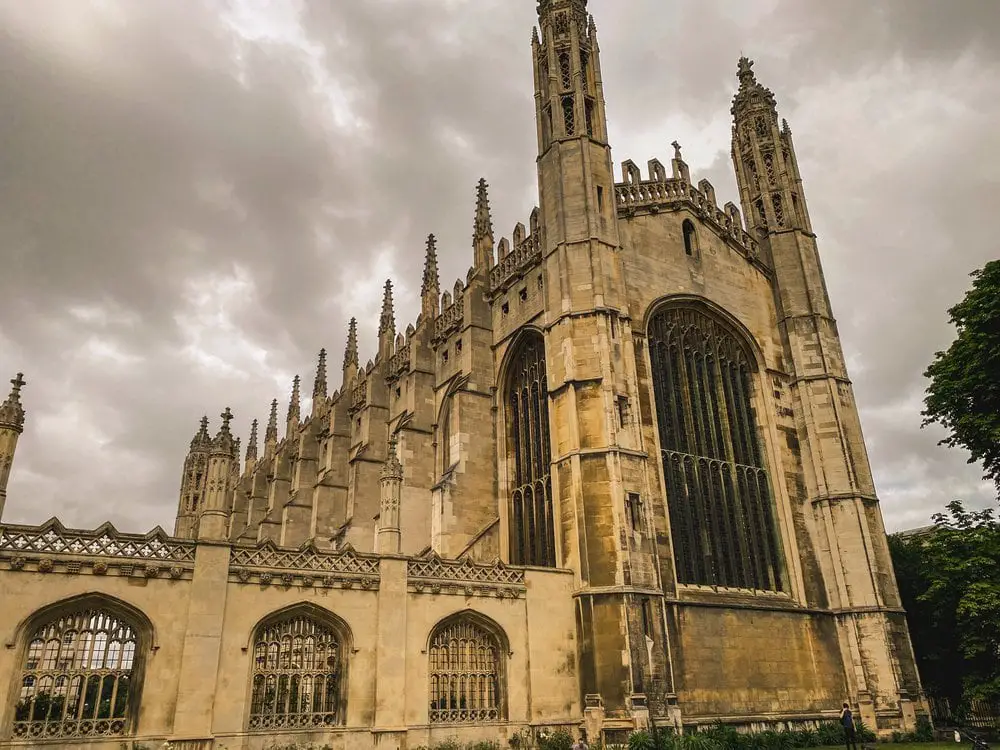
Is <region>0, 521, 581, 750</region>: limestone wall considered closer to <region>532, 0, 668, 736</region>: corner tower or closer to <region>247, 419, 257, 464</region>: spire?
<region>532, 0, 668, 736</region>: corner tower

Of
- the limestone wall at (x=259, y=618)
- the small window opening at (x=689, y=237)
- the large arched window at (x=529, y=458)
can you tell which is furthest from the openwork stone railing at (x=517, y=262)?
the limestone wall at (x=259, y=618)

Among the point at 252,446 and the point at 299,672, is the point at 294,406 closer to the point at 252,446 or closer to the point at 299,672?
the point at 252,446

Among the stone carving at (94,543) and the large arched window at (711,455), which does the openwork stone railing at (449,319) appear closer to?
the large arched window at (711,455)

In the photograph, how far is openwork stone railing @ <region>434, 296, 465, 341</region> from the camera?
105 feet

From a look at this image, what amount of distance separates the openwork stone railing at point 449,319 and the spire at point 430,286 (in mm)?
784

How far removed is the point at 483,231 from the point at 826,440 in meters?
16.1

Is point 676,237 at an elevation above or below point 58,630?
above

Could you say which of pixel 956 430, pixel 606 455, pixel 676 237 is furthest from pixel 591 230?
pixel 956 430

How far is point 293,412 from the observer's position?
5297 centimetres

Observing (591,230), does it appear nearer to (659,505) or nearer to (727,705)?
(659,505)

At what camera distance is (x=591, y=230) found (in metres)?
24.6

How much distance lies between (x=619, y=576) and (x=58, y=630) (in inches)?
512

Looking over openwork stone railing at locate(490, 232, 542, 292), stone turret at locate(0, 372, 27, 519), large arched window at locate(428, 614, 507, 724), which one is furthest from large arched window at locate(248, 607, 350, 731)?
openwork stone railing at locate(490, 232, 542, 292)

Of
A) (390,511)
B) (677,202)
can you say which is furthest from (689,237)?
(390,511)
